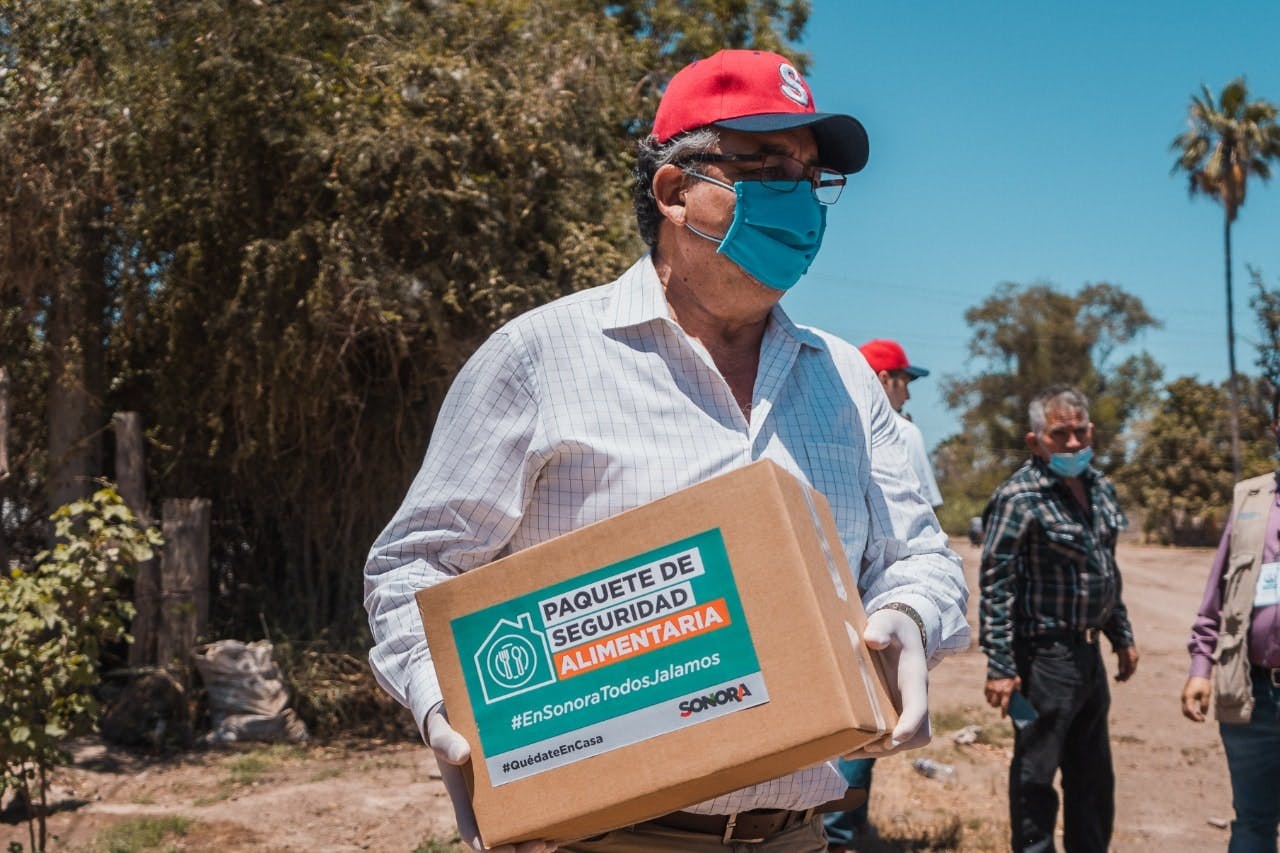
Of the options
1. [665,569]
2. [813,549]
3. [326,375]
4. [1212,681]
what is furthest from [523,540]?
[326,375]

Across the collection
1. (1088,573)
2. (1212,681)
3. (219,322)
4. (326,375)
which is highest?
(219,322)

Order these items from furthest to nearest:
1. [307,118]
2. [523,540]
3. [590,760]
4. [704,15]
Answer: [704,15] < [307,118] < [523,540] < [590,760]

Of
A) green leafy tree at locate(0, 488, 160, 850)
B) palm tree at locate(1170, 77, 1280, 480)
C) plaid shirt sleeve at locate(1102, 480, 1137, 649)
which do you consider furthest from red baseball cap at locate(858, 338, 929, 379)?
palm tree at locate(1170, 77, 1280, 480)

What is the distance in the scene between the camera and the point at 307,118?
738 centimetres

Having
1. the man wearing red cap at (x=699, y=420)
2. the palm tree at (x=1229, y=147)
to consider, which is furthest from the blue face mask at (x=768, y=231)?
the palm tree at (x=1229, y=147)

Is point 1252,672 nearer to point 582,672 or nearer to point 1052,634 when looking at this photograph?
point 1052,634

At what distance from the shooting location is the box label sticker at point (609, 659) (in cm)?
154

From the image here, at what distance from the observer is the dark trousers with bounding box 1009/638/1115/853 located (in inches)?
180

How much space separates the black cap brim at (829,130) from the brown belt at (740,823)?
1071 millimetres

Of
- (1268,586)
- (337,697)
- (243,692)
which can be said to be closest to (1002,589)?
(1268,586)

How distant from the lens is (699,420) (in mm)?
1890

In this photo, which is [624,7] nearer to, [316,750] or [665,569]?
[316,750]

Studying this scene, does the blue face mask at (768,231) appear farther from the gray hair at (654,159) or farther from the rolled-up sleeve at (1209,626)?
the rolled-up sleeve at (1209,626)

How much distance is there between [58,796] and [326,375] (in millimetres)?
2758
